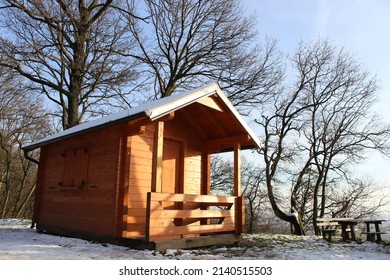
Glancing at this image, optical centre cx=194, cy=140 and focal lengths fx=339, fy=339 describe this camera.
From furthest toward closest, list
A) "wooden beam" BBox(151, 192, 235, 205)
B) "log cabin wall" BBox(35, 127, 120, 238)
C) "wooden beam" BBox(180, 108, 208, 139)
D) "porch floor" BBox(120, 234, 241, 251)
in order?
"wooden beam" BBox(180, 108, 208, 139), "log cabin wall" BBox(35, 127, 120, 238), "wooden beam" BBox(151, 192, 235, 205), "porch floor" BBox(120, 234, 241, 251)

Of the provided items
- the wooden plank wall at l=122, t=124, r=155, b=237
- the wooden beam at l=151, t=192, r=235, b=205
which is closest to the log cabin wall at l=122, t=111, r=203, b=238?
the wooden plank wall at l=122, t=124, r=155, b=237

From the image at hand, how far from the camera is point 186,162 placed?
9.66 meters

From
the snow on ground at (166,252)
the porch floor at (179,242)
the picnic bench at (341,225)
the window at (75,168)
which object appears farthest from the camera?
the picnic bench at (341,225)

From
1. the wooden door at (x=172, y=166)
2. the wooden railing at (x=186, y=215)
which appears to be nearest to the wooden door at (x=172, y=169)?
the wooden door at (x=172, y=166)

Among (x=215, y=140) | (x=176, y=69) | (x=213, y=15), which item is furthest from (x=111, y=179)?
(x=213, y=15)

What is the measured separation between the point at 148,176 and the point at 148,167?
0.23 metres

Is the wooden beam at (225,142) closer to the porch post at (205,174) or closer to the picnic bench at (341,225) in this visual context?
the porch post at (205,174)

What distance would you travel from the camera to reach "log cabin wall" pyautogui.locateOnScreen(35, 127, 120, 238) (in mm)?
8156

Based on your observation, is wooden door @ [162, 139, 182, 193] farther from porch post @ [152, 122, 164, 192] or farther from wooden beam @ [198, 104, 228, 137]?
porch post @ [152, 122, 164, 192]

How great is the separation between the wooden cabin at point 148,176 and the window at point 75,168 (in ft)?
0.09

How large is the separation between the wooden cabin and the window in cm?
3

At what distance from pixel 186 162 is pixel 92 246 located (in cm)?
343

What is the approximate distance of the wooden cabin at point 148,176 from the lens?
7.33 meters
